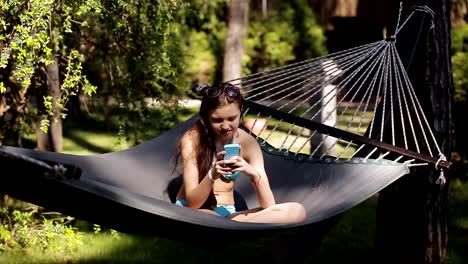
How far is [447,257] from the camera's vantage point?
430cm

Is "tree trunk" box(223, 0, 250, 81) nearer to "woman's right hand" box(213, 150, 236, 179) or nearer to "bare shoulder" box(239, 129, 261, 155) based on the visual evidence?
"bare shoulder" box(239, 129, 261, 155)

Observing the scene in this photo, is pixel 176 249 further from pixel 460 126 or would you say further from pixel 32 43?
pixel 460 126

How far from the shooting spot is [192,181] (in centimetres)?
326

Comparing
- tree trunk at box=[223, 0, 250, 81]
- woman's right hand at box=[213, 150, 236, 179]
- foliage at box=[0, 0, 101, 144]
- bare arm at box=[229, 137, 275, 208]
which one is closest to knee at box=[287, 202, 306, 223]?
bare arm at box=[229, 137, 275, 208]

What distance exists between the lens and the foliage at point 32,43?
335cm

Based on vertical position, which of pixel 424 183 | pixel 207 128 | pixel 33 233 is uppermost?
pixel 207 128

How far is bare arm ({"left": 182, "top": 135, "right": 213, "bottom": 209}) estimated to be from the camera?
124 inches

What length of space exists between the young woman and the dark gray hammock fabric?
0.48 feet

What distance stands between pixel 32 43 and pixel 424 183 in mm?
1740

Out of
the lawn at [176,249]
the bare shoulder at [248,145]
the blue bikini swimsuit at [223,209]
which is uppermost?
the bare shoulder at [248,145]

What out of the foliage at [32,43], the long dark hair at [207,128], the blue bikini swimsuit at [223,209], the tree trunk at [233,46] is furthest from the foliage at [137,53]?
the tree trunk at [233,46]

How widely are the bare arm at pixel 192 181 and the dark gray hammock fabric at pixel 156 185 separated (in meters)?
0.22

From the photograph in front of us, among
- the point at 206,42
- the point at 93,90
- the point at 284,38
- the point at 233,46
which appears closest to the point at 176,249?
the point at 93,90

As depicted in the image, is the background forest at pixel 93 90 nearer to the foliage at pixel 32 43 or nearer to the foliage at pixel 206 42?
the foliage at pixel 32 43
